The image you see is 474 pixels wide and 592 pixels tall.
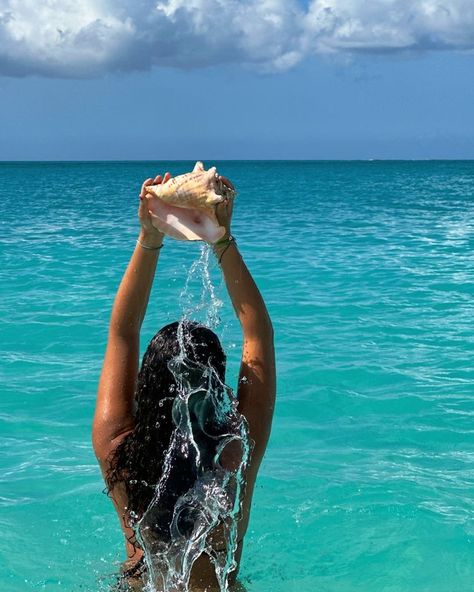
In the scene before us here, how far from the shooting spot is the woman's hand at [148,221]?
107 inches

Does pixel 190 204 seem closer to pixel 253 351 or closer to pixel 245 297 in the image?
pixel 245 297

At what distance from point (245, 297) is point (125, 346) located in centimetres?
45

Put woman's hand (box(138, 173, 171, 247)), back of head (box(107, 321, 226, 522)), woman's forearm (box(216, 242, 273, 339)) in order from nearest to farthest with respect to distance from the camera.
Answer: back of head (box(107, 321, 226, 522))
woman's hand (box(138, 173, 171, 247))
woman's forearm (box(216, 242, 273, 339))

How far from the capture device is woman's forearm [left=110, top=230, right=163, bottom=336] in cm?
293

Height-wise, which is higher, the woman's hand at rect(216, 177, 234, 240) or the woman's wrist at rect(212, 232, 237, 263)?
the woman's hand at rect(216, 177, 234, 240)

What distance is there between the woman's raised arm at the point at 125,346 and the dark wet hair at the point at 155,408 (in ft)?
0.30

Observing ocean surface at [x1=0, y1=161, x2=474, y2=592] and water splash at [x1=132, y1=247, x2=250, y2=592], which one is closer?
water splash at [x1=132, y1=247, x2=250, y2=592]

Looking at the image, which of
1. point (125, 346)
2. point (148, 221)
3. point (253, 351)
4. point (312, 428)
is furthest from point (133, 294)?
point (312, 428)

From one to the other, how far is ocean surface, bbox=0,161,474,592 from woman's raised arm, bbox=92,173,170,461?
319 mm

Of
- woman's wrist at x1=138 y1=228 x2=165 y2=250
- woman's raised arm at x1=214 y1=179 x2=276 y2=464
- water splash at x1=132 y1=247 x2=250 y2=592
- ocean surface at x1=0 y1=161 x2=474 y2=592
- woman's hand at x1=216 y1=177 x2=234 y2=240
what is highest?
woman's hand at x1=216 y1=177 x2=234 y2=240

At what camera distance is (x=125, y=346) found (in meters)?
2.93

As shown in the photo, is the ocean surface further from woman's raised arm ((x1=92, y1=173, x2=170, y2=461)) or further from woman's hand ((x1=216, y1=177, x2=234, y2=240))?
woman's hand ((x1=216, y1=177, x2=234, y2=240))

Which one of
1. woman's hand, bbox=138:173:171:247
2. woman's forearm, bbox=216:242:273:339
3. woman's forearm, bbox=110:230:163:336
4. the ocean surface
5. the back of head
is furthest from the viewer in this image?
the ocean surface

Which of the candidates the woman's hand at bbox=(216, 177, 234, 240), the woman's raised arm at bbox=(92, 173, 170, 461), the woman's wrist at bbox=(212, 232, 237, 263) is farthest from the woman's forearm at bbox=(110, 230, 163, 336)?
the woman's hand at bbox=(216, 177, 234, 240)
